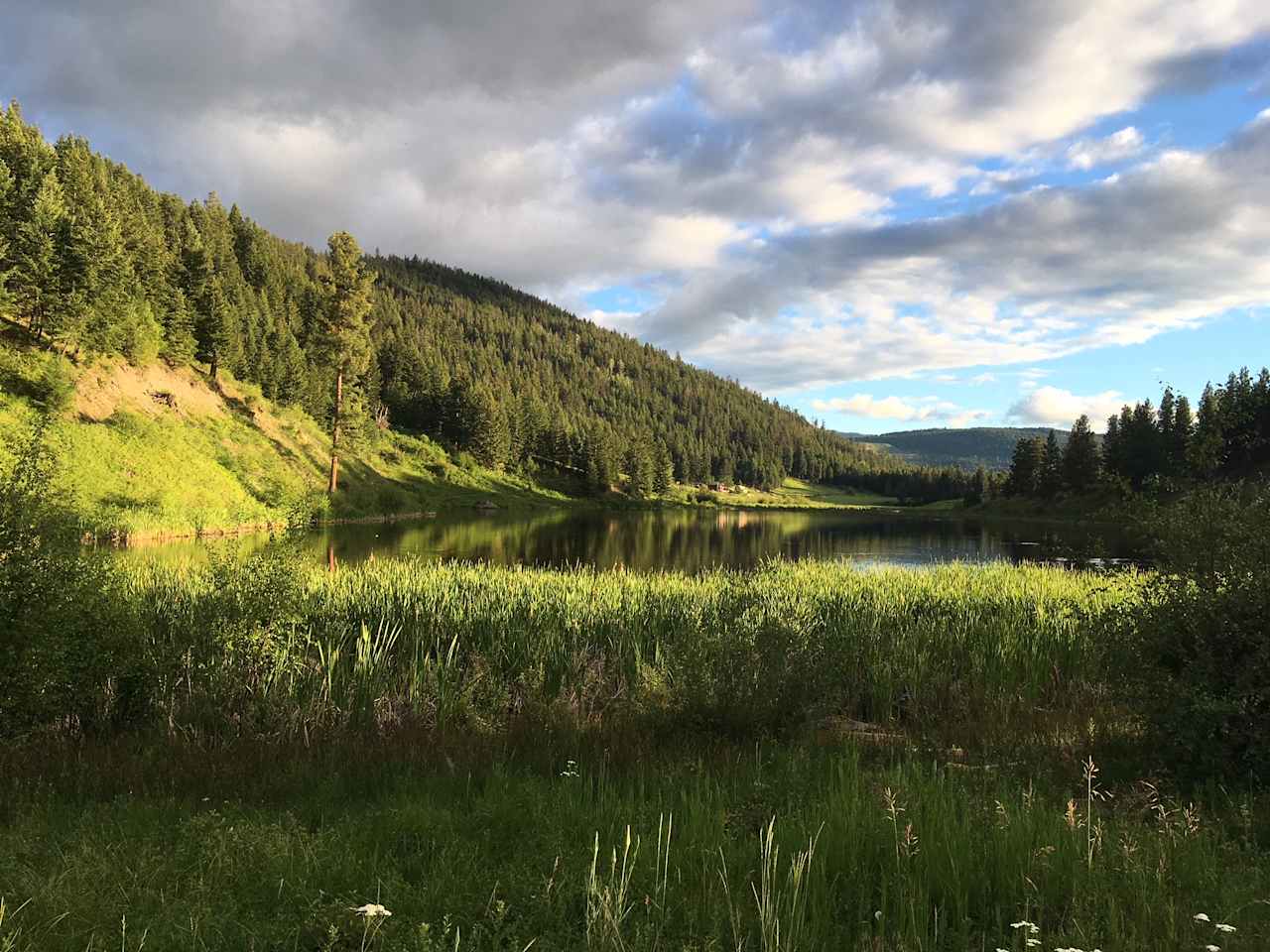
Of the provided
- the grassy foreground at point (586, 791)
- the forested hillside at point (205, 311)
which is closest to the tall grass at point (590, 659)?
the grassy foreground at point (586, 791)

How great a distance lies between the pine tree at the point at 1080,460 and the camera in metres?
109

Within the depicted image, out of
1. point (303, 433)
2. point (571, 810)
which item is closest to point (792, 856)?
point (571, 810)

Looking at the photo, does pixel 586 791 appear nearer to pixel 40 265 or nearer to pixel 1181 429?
pixel 40 265

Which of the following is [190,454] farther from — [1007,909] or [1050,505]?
[1050,505]

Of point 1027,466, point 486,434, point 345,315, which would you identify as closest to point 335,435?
point 345,315

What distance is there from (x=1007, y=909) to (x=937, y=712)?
7.92 metres

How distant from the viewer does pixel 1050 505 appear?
11231cm

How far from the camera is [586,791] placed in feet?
22.9

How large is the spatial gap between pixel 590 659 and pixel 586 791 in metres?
6.85

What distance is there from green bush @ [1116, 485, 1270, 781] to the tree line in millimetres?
102487

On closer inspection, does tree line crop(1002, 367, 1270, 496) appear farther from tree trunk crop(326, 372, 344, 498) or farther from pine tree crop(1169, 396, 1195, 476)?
tree trunk crop(326, 372, 344, 498)

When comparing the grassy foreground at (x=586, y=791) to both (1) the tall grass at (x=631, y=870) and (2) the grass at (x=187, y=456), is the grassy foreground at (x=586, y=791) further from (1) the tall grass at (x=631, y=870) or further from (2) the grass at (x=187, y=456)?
(2) the grass at (x=187, y=456)

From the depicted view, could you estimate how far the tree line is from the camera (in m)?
99.2

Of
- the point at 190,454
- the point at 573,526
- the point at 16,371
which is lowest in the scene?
the point at 573,526
